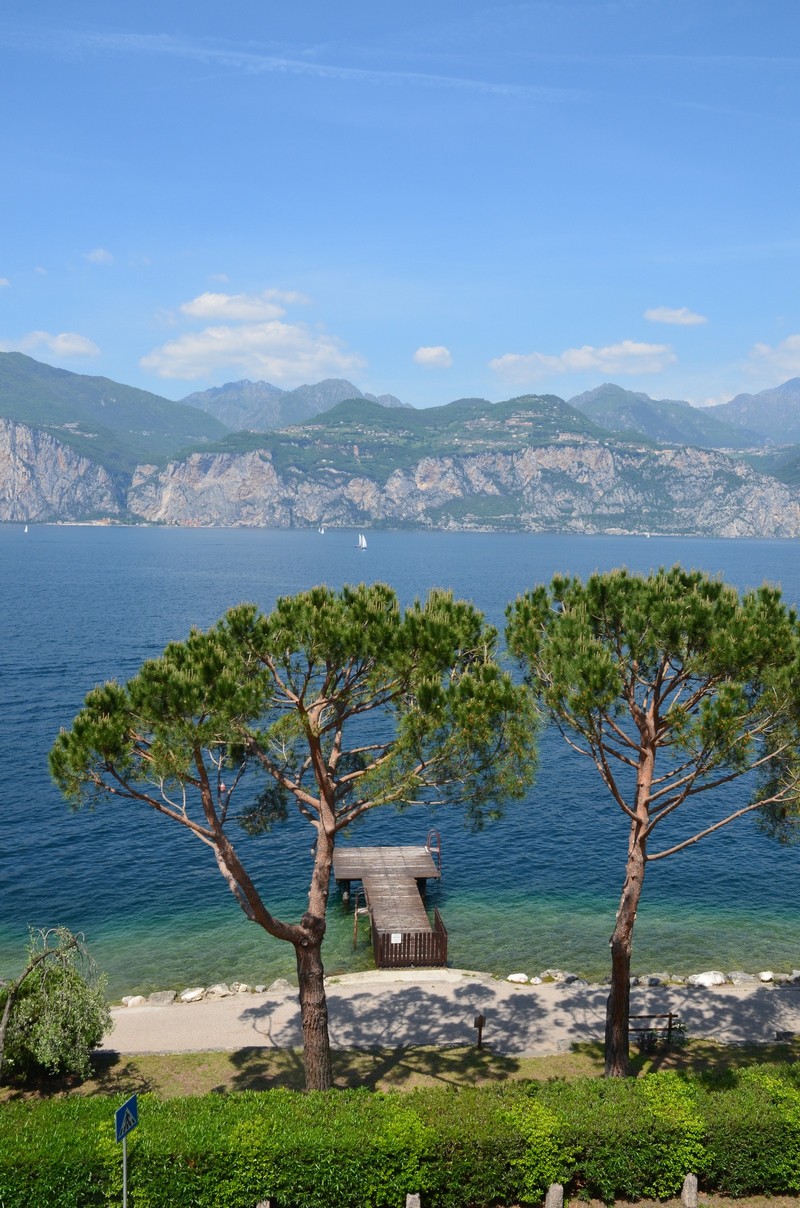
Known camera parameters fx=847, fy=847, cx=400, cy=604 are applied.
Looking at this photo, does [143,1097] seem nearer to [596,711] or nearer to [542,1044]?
[542,1044]

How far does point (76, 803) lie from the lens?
68.5 ft

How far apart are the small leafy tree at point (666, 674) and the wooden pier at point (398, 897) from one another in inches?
499

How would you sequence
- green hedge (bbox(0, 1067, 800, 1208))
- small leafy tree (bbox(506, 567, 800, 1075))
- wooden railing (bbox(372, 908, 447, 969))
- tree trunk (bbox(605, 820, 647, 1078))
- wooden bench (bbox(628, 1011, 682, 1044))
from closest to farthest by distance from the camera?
green hedge (bbox(0, 1067, 800, 1208)), small leafy tree (bbox(506, 567, 800, 1075)), tree trunk (bbox(605, 820, 647, 1078)), wooden bench (bbox(628, 1011, 682, 1044)), wooden railing (bbox(372, 908, 447, 969))

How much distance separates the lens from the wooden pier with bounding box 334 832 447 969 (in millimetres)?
34500

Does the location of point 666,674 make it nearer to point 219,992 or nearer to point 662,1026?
point 662,1026

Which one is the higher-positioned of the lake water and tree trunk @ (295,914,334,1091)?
tree trunk @ (295,914,334,1091)

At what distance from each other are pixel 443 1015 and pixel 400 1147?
12.0m

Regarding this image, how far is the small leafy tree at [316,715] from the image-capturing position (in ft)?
64.2

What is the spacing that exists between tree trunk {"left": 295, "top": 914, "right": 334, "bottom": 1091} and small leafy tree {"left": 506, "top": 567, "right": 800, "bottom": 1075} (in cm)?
773

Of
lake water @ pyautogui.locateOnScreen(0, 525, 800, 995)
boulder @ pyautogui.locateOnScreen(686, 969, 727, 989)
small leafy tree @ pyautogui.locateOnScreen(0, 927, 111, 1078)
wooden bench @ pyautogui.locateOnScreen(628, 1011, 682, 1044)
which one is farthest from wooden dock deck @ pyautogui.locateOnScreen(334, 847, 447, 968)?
small leafy tree @ pyautogui.locateOnScreen(0, 927, 111, 1078)

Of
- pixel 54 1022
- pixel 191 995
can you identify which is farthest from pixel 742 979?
pixel 54 1022

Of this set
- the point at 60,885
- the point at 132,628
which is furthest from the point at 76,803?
the point at 132,628

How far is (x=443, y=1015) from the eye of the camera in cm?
2831

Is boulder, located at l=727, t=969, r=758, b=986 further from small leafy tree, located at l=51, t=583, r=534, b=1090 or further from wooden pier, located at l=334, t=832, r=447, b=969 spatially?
small leafy tree, located at l=51, t=583, r=534, b=1090
